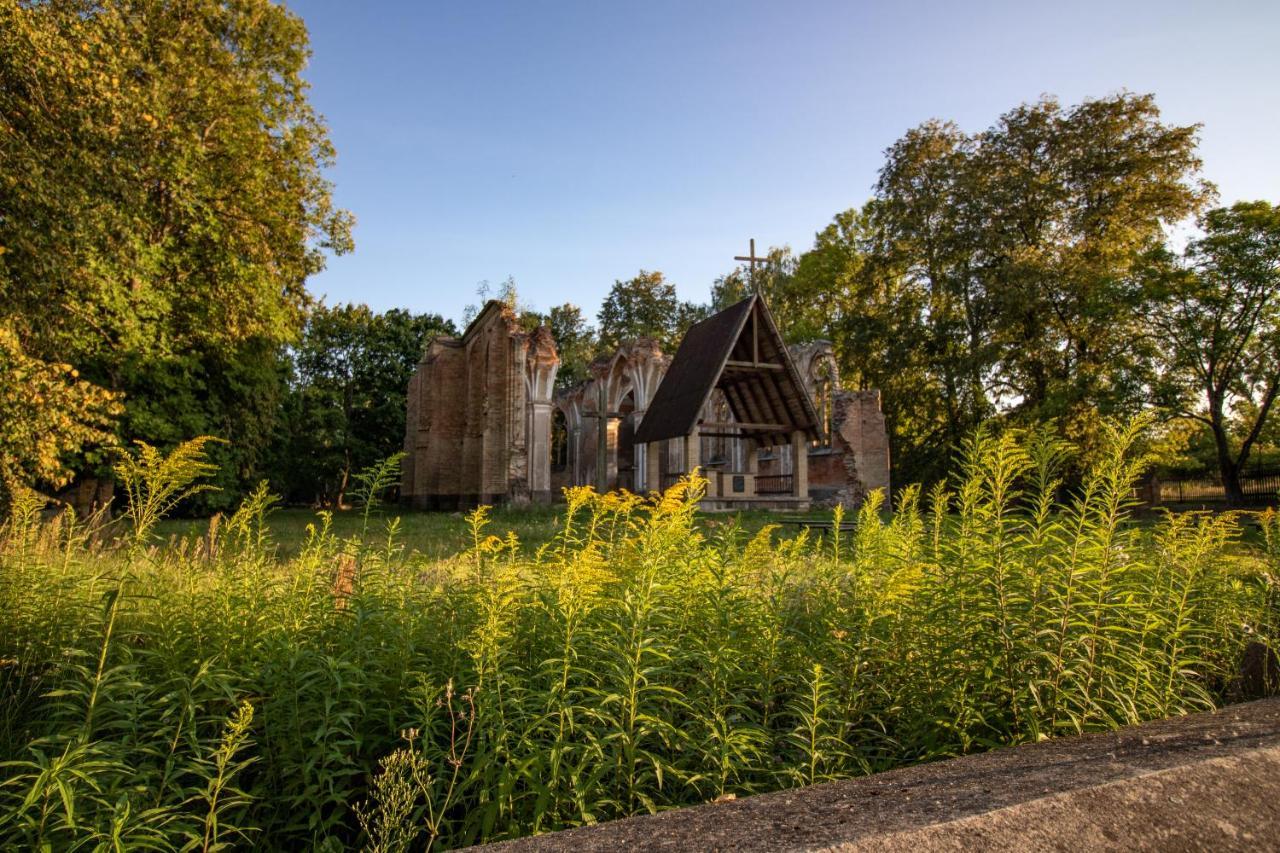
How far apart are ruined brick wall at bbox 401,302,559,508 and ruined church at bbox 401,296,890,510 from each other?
54 millimetres

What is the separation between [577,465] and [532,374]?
346 inches

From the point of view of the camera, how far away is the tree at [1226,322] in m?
23.3

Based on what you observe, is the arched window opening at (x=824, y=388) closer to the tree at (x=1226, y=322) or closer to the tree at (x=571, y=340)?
the tree at (x=1226, y=322)

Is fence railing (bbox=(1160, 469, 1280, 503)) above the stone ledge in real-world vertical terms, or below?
above

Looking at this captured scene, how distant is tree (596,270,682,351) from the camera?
58.2 m

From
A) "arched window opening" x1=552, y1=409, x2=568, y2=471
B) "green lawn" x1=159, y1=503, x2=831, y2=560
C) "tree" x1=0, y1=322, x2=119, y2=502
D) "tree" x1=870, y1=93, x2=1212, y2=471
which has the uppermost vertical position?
"tree" x1=870, y1=93, x2=1212, y2=471

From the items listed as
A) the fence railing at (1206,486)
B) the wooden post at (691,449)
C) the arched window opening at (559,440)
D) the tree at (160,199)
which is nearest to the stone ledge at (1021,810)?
the tree at (160,199)

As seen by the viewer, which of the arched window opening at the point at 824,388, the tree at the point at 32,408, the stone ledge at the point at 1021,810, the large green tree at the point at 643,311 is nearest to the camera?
the stone ledge at the point at 1021,810

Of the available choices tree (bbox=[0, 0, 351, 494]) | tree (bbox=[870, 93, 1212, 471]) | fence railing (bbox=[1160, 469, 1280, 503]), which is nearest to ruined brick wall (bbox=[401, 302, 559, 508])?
tree (bbox=[0, 0, 351, 494])

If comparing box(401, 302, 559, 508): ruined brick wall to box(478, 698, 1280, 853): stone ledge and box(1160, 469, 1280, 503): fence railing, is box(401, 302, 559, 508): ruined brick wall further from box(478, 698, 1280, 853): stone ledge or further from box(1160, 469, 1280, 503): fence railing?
box(1160, 469, 1280, 503): fence railing

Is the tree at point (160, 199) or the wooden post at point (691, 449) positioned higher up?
the tree at point (160, 199)

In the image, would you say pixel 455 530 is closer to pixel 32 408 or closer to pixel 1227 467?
pixel 32 408

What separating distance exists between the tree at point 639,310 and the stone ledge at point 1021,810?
55.2 m

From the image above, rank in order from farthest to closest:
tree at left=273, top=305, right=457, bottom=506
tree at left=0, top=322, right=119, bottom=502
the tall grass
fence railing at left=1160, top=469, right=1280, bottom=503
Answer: tree at left=273, top=305, right=457, bottom=506, fence railing at left=1160, top=469, right=1280, bottom=503, tree at left=0, top=322, right=119, bottom=502, the tall grass
